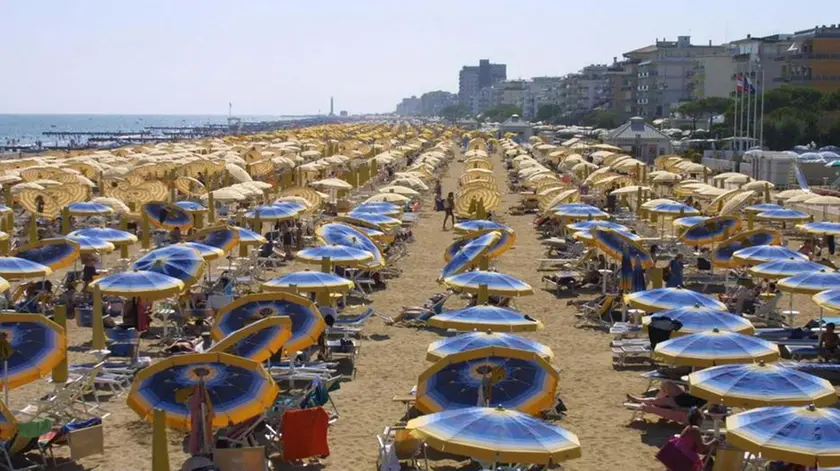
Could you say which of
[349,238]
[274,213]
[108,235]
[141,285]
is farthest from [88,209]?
[141,285]

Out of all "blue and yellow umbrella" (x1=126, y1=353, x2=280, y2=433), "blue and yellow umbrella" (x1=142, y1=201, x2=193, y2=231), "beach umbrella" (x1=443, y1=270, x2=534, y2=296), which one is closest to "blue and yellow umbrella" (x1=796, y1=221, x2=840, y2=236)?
"beach umbrella" (x1=443, y1=270, x2=534, y2=296)

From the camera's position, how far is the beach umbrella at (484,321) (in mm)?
11961

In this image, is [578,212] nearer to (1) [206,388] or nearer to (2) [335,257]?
(2) [335,257]

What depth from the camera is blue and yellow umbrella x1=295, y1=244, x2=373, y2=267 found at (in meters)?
16.0

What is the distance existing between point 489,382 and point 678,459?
1.64m

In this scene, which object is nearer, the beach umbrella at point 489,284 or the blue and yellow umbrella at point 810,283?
the blue and yellow umbrella at point 810,283

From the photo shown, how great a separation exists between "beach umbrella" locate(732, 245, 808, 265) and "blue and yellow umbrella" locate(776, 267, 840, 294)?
176cm

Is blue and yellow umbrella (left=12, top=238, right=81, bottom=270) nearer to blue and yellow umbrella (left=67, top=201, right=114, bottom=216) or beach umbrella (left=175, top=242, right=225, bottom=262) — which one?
beach umbrella (left=175, top=242, right=225, bottom=262)

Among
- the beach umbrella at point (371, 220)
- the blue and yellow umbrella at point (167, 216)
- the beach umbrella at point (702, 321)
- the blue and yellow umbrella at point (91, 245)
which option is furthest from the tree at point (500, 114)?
the beach umbrella at point (702, 321)

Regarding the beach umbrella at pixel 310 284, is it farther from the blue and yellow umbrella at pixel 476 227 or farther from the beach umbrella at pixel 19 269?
the blue and yellow umbrella at pixel 476 227

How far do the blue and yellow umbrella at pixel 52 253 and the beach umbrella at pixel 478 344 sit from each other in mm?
7269

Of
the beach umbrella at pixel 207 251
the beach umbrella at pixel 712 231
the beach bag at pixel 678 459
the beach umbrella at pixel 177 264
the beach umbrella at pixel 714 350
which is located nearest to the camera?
the beach bag at pixel 678 459

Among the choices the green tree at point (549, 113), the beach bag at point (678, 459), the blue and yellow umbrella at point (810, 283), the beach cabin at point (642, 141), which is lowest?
the beach bag at point (678, 459)

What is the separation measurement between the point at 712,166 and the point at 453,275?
35508 millimetres
